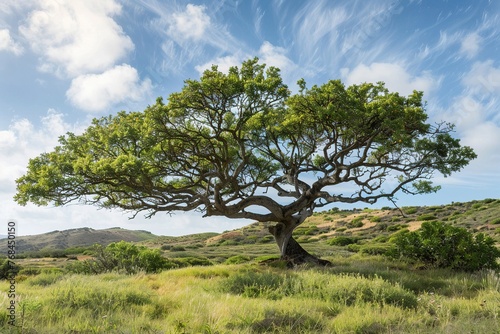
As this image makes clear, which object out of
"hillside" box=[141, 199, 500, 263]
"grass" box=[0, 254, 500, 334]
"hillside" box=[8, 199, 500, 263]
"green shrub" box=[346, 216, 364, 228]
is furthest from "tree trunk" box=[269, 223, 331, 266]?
"green shrub" box=[346, 216, 364, 228]

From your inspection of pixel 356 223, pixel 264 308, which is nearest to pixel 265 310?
pixel 264 308

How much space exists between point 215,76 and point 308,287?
887 cm

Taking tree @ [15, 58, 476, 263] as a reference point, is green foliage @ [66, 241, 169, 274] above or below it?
below

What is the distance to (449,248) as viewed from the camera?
18.5 metres

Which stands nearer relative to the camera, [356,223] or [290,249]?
[290,249]

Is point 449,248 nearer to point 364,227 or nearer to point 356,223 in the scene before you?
point 364,227

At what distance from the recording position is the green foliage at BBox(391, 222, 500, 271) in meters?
18.0

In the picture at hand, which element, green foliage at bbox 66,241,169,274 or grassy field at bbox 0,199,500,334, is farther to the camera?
green foliage at bbox 66,241,169,274

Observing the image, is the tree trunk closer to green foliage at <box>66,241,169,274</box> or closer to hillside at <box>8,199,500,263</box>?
green foliage at <box>66,241,169,274</box>

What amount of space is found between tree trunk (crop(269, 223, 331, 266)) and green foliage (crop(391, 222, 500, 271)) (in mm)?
4471

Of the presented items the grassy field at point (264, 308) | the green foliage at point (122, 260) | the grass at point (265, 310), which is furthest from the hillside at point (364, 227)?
the grass at point (265, 310)

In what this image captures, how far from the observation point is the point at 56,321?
24.6ft

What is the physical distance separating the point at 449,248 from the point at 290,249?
8.00m

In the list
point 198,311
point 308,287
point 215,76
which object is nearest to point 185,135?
point 215,76
